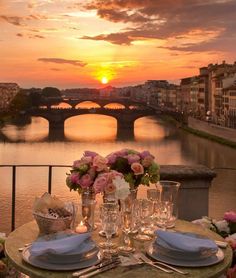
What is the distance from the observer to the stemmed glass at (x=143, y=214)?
5.81 feet

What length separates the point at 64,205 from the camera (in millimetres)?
1860

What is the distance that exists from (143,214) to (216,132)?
25459mm

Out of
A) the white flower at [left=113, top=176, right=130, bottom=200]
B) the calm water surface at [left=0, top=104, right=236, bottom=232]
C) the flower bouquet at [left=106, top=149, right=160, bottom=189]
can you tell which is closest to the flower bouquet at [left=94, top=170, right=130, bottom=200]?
the white flower at [left=113, top=176, right=130, bottom=200]

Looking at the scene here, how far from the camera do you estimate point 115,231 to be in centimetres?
170

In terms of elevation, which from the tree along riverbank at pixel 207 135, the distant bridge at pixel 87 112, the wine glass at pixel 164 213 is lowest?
the tree along riverbank at pixel 207 135

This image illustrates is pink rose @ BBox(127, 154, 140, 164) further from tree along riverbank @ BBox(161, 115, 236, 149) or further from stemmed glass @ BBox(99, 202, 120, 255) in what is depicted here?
tree along riverbank @ BBox(161, 115, 236, 149)

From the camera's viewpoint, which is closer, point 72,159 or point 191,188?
point 191,188

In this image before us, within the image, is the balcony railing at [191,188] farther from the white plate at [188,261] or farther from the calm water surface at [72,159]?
the calm water surface at [72,159]

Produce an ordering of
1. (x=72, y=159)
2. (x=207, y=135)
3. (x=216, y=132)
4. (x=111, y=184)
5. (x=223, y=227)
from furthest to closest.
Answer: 1. (x=207, y=135)
2. (x=216, y=132)
3. (x=72, y=159)
4. (x=223, y=227)
5. (x=111, y=184)

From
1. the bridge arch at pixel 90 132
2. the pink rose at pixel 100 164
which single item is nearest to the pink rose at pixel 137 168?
the pink rose at pixel 100 164

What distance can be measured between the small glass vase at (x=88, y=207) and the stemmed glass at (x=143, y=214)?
0.54 ft

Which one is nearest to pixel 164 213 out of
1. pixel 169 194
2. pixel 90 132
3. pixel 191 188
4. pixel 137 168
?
pixel 169 194

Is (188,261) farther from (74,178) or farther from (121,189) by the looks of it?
(74,178)

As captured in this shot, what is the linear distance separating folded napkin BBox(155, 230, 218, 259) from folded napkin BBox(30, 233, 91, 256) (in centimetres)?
24
